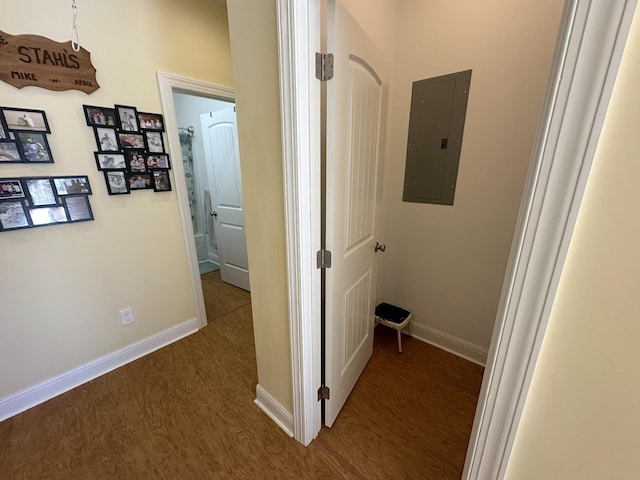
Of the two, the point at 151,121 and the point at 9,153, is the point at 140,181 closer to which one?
the point at 151,121

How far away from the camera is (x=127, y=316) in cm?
187

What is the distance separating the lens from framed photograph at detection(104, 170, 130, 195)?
5.44 feet

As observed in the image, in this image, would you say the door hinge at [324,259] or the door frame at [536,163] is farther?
the door hinge at [324,259]

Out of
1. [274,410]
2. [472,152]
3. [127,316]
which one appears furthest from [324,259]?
[127,316]

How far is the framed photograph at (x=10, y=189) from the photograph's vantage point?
1331 millimetres

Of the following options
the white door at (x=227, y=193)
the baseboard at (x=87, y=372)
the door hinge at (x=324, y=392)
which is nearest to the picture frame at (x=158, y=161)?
the white door at (x=227, y=193)

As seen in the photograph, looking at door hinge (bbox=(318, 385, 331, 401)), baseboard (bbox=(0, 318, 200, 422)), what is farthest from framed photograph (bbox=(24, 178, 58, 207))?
door hinge (bbox=(318, 385, 331, 401))

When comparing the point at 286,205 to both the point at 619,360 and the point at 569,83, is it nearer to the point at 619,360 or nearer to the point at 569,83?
the point at 569,83

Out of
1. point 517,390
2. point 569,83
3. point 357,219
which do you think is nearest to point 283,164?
point 357,219

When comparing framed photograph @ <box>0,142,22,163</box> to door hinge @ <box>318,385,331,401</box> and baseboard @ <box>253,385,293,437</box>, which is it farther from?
door hinge @ <box>318,385,331,401</box>

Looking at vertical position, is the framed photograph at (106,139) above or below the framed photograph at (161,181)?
above

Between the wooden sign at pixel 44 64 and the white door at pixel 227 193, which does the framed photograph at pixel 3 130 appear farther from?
the white door at pixel 227 193

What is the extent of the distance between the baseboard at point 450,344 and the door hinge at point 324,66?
1949 millimetres

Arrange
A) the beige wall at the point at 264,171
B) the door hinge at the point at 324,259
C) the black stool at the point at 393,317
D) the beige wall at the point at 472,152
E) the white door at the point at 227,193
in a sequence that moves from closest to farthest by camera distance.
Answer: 1. the beige wall at the point at 264,171
2. the door hinge at the point at 324,259
3. the beige wall at the point at 472,152
4. the black stool at the point at 393,317
5. the white door at the point at 227,193
